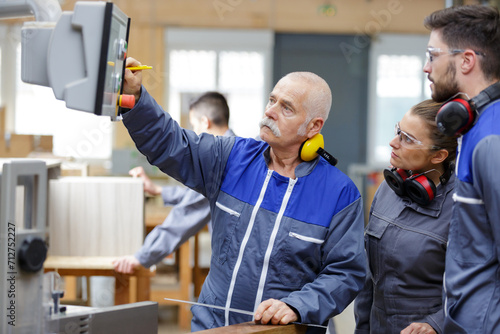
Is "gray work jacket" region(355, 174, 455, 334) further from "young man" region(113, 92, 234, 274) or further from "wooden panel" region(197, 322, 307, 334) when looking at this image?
"young man" region(113, 92, 234, 274)

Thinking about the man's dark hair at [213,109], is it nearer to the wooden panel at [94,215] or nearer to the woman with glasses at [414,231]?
the wooden panel at [94,215]

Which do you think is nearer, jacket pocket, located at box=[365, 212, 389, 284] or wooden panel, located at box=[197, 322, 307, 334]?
wooden panel, located at box=[197, 322, 307, 334]

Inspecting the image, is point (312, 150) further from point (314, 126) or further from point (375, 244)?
point (375, 244)

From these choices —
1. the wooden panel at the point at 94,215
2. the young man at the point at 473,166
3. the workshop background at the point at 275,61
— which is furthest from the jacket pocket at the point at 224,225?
the workshop background at the point at 275,61

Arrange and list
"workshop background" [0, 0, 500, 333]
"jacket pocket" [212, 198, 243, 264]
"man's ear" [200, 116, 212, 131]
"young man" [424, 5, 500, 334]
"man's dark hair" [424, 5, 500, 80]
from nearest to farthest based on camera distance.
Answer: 1. "young man" [424, 5, 500, 334]
2. "man's dark hair" [424, 5, 500, 80]
3. "jacket pocket" [212, 198, 243, 264]
4. "man's ear" [200, 116, 212, 131]
5. "workshop background" [0, 0, 500, 333]

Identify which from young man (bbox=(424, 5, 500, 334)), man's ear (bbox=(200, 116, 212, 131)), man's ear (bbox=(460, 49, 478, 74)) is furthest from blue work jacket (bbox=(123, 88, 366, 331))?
man's ear (bbox=(200, 116, 212, 131))

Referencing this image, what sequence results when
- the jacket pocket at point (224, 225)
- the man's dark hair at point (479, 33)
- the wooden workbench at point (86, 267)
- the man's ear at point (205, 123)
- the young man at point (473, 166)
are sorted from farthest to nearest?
the man's ear at point (205, 123)
the wooden workbench at point (86, 267)
the jacket pocket at point (224, 225)
the man's dark hair at point (479, 33)
the young man at point (473, 166)

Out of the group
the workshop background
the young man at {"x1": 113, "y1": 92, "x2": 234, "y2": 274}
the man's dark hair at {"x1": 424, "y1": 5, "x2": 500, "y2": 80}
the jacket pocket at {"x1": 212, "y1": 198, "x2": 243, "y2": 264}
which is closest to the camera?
the man's dark hair at {"x1": 424, "y1": 5, "x2": 500, "y2": 80}

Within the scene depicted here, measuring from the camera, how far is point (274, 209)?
1.64m

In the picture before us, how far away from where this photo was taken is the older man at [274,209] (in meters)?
1.56

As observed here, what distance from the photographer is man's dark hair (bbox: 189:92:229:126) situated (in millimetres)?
2924

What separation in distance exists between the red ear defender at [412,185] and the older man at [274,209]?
139 millimetres

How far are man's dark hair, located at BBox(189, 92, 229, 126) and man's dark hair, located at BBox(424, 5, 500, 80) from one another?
5.34 ft

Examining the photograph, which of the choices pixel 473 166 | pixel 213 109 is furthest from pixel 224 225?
pixel 213 109
